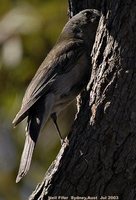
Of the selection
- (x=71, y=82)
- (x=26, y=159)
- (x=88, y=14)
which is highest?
(x=88, y=14)

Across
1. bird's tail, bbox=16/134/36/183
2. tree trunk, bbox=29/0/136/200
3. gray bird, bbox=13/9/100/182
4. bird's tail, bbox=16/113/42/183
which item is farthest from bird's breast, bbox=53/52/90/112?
tree trunk, bbox=29/0/136/200

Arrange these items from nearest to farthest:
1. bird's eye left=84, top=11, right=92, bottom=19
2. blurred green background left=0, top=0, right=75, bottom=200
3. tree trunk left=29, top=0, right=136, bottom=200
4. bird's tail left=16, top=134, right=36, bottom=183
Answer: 1. tree trunk left=29, top=0, right=136, bottom=200
2. bird's tail left=16, top=134, right=36, bottom=183
3. bird's eye left=84, top=11, right=92, bottom=19
4. blurred green background left=0, top=0, right=75, bottom=200

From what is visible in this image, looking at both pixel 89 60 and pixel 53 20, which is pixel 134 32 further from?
pixel 53 20

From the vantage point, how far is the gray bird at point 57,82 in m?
4.81

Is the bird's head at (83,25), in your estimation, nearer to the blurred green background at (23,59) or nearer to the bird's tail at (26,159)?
the blurred green background at (23,59)

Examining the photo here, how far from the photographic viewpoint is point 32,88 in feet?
16.1

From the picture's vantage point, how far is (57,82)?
16.1 feet

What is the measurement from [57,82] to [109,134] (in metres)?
0.89

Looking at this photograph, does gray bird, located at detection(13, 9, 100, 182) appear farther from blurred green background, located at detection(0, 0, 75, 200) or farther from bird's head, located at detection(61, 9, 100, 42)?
blurred green background, located at detection(0, 0, 75, 200)

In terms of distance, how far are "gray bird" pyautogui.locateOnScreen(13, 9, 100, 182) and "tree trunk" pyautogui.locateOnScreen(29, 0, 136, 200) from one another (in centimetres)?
50

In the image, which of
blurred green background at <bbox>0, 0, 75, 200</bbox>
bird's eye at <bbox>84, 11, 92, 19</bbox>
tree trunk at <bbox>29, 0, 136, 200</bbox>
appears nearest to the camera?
tree trunk at <bbox>29, 0, 136, 200</bbox>

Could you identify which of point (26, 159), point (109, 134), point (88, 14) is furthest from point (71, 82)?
point (109, 134)

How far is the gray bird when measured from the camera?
4.81m

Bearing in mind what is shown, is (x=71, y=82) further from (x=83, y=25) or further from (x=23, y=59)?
(x=23, y=59)
